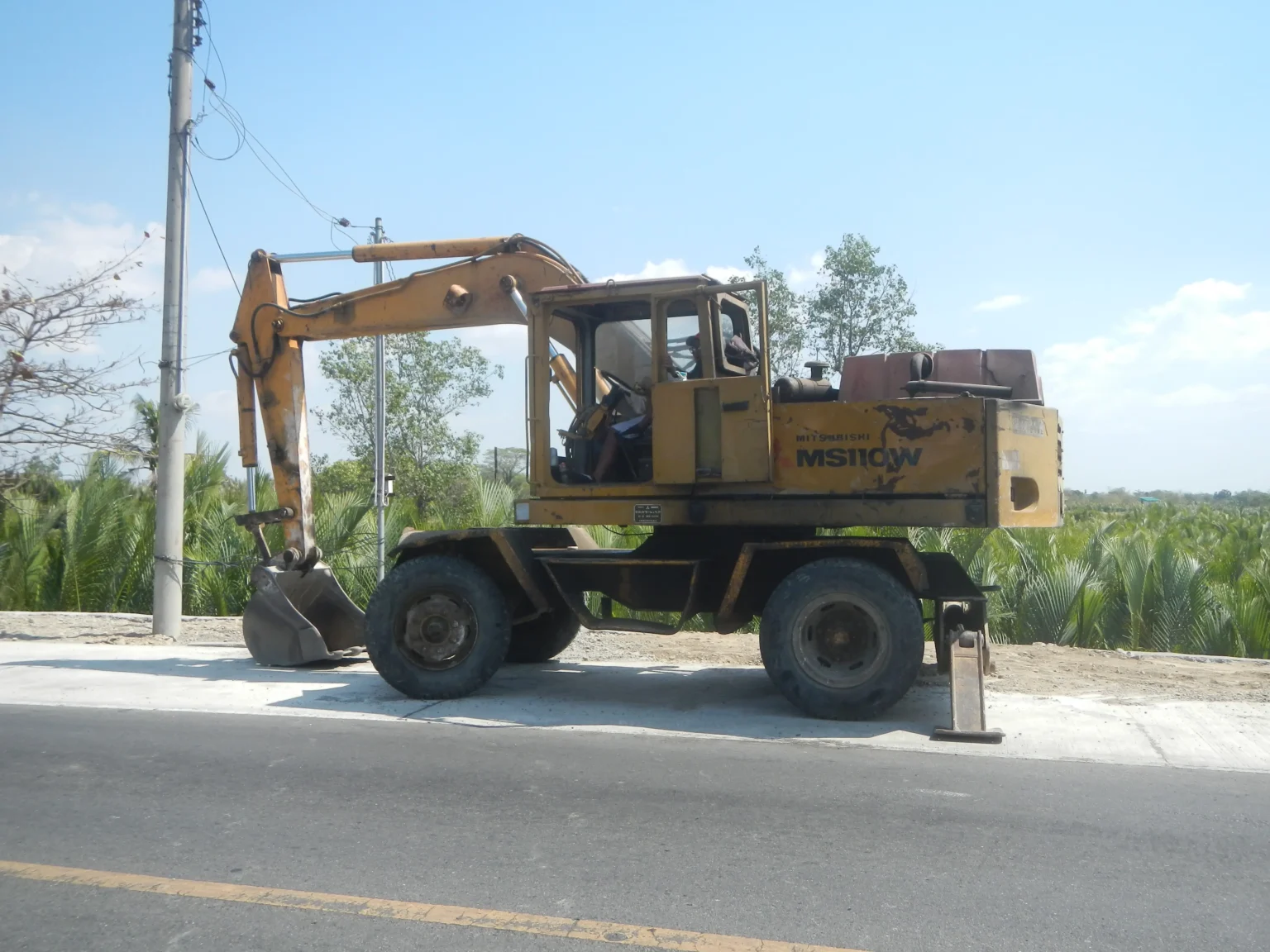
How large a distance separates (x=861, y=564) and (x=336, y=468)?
65.1 ft

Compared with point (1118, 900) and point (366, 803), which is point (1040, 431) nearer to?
point (1118, 900)

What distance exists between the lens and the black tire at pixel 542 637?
10812mm

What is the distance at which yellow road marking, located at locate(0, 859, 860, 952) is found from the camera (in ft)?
13.9

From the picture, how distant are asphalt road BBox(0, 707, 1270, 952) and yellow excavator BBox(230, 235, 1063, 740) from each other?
1339mm

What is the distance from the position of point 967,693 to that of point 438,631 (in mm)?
4036

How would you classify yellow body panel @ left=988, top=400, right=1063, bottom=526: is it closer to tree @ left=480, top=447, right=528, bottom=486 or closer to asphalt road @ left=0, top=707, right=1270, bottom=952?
asphalt road @ left=0, top=707, right=1270, bottom=952

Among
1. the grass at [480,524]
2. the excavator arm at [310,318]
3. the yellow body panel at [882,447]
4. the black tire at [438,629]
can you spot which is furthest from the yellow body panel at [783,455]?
the grass at [480,524]

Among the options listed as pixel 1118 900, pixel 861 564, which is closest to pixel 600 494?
pixel 861 564

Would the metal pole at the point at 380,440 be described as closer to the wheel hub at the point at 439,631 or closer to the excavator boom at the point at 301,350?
the excavator boom at the point at 301,350

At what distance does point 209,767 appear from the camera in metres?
6.80

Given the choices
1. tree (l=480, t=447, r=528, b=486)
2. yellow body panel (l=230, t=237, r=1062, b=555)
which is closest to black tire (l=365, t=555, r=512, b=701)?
yellow body panel (l=230, t=237, r=1062, b=555)

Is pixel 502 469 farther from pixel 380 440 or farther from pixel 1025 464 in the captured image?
pixel 1025 464

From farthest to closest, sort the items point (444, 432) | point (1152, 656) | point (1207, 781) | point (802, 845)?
point (444, 432) → point (1152, 656) → point (1207, 781) → point (802, 845)

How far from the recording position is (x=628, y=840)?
5.40m
